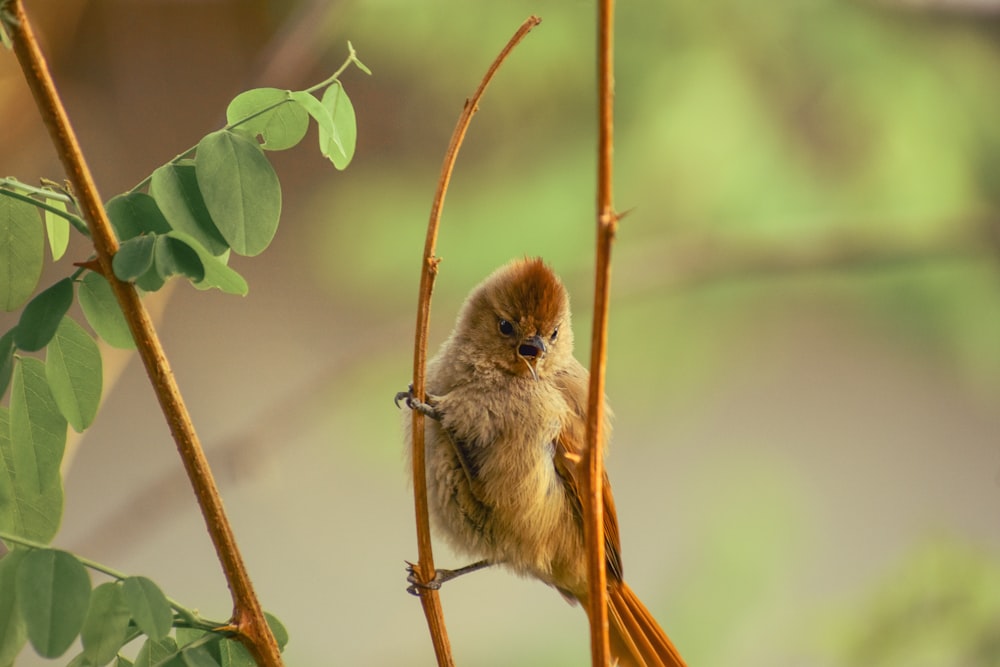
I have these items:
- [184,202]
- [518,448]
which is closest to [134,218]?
[184,202]

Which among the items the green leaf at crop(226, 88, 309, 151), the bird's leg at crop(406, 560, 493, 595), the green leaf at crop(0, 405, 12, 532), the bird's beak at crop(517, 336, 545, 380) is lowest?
the bird's leg at crop(406, 560, 493, 595)

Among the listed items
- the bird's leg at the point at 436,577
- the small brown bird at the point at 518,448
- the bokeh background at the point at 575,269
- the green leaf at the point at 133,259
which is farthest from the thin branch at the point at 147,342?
the bokeh background at the point at 575,269

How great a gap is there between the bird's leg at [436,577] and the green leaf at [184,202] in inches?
11.0

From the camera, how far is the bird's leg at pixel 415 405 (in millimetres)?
704

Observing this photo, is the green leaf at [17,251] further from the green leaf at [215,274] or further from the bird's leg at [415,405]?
the bird's leg at [415,405]

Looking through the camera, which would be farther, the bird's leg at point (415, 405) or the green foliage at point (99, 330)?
the bird's leg at point (415, 405)

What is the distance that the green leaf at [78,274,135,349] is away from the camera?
2.34 ft

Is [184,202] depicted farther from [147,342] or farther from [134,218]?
[147,342]

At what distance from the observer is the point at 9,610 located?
1.94 ft

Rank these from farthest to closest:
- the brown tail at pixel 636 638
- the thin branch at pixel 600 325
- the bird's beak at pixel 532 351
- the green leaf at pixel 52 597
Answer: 1. the bird's beak at pixel 532 351
2. the brown tail at pixel 636 638
3. the green leaf at pixel 52 597
4. the thin branch at pixel 600 325

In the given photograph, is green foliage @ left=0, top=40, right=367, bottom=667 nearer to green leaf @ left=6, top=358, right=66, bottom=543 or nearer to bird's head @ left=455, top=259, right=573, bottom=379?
green leaf @ left=6, top=358, right=66, bottom=543

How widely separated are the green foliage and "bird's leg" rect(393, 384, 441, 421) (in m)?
0.14

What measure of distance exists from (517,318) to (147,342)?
0.64 metres

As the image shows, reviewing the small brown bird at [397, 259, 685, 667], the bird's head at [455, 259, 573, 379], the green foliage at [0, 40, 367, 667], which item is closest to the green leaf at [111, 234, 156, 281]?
the green foliage at [0, 40, 367, 667]
